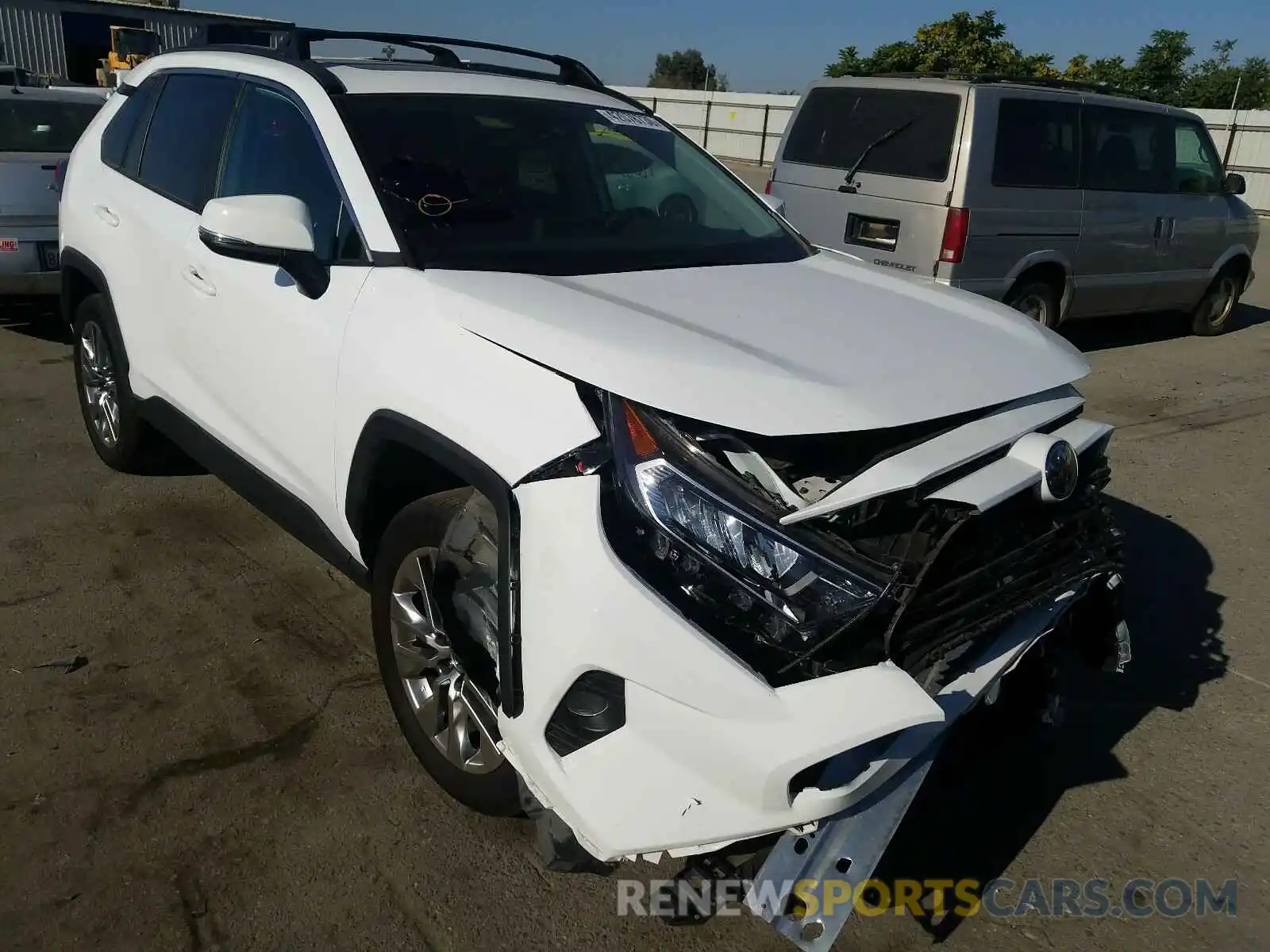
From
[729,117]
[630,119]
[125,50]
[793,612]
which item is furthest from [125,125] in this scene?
[729,117]

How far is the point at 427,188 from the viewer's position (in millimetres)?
3094

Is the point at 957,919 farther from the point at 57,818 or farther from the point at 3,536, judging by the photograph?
the point at 3,536

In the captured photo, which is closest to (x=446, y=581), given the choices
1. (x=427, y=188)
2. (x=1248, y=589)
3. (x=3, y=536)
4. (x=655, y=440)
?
(x=655, y=440)

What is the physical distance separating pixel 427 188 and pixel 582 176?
644 millimetres

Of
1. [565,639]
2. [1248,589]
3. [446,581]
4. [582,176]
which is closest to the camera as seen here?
[565,639]

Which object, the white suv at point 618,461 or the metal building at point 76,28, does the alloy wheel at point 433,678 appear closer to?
the white suv at point 618,461

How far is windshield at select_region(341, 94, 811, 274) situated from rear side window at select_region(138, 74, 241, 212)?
2.95 feet

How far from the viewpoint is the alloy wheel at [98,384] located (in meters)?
4.77

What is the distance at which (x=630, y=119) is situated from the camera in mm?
3988

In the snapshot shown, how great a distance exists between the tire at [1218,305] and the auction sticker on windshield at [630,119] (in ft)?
26.1

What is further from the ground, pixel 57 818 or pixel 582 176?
pixel 582 176

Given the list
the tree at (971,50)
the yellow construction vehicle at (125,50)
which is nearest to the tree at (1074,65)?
the tree at (971,50)

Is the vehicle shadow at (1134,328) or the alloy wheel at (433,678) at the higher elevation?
the alloy wheel at (433,678)

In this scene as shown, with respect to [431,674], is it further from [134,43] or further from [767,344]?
[134,43]
